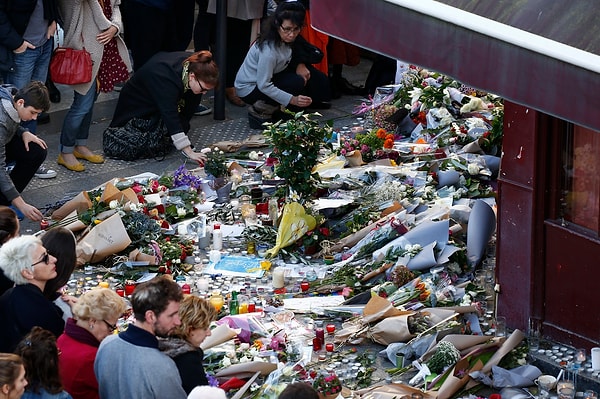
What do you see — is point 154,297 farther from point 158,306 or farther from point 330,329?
point 330,329

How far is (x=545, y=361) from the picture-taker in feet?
21.0

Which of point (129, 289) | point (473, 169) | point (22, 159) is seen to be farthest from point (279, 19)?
point (129, 289)

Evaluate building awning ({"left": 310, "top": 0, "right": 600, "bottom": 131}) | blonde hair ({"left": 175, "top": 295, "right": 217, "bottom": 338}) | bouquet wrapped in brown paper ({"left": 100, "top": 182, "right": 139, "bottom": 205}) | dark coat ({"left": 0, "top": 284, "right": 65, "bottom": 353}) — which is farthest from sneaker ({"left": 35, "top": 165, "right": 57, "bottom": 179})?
building awning ({"left": 310, "top": 0, "right": 600, "bottom": 131})

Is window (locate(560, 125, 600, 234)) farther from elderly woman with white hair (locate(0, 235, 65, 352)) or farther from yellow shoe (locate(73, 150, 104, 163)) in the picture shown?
yellow shoe (locate(73, 150, 104, 163))

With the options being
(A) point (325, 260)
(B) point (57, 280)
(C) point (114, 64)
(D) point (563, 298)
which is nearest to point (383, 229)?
(A) point (325, 260)

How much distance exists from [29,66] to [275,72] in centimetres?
227

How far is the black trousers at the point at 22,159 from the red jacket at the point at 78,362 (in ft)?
10.3

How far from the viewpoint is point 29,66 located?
29.5 ft

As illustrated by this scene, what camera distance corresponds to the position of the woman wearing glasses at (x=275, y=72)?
9.95m

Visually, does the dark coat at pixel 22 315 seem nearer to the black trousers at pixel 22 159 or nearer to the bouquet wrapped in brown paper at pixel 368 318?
the bouquet wrapped in brown paper at pixel 368 318

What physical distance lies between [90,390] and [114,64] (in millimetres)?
4896

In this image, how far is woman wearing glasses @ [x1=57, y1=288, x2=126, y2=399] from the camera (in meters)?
5.42

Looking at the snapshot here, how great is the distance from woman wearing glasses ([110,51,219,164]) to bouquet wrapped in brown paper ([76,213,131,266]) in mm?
1518

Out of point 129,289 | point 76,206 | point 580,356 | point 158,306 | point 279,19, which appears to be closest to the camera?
point 158,306
